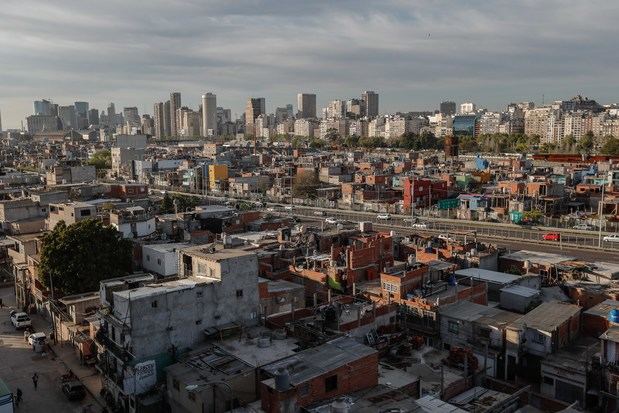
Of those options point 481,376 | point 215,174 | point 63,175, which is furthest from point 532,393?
point 215,174

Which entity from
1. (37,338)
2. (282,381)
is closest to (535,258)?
(282,381)

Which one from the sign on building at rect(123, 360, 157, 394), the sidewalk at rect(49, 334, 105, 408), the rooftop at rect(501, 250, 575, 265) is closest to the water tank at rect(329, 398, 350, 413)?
the sign on building at rect(123, 360, 157, 394)

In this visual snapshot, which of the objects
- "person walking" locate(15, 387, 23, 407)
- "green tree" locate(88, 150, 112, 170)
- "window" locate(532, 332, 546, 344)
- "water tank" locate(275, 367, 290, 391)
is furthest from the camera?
"green tree" locate(88, 150, 112, 170)

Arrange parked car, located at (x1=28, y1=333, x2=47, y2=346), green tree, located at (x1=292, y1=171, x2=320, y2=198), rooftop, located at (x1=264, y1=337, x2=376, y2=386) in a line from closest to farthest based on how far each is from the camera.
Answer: rooftop, located at (x1=264, y1=337, x2=376, y2=386) → parked car, located at (x1=28, y1=333, x2=47, y2=346) → green tree, located at (x1=292, y1=171, x2=320, y2=198)

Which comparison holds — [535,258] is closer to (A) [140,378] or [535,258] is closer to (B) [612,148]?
(A) [140,378]

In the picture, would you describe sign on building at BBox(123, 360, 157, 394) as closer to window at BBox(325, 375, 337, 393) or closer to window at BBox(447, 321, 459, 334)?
window at BBox(325, 375, 337, 393)

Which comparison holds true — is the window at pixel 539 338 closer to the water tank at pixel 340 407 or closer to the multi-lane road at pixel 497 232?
the water tank at pixel 340 407

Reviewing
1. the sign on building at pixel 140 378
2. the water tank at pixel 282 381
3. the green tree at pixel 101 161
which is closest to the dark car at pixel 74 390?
the sign on building at pixel 140 378
